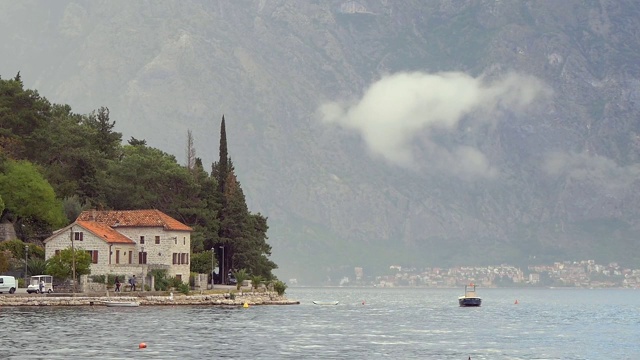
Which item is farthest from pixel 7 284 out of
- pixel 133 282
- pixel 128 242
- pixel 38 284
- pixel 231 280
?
pixel 231 280

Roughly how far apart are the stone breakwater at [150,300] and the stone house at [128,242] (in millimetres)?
5099

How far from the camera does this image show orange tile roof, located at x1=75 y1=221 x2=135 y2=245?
15075cm

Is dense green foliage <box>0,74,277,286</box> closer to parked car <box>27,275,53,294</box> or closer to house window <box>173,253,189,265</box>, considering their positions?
house window <box>173,253,189,265</box>

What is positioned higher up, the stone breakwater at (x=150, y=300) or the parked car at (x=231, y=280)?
the parked car at (x=231, y=280)

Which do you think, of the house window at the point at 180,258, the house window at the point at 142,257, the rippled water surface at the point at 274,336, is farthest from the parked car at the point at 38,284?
the house window at the point at 180,258

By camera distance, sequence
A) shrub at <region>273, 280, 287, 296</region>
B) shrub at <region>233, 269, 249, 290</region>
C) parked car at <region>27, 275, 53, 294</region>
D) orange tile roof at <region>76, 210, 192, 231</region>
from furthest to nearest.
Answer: shrub at <region>273, 280, 287, 296</region>, shrub at <region>233, 269, 249, 290</region>, orange tile roof at <region>76, 210, 192, 231</region>, parked car at <region>27, 275, 53, 294</region>

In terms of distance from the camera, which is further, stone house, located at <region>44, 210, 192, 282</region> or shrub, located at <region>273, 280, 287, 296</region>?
shrub, located at <region>273, 280, 287, 296</region>

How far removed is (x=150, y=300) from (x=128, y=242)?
10.4 metres

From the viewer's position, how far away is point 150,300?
147125 mm

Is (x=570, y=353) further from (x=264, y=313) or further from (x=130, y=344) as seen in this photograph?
(x=264, y=313)

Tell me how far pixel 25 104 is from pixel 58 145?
341 inches

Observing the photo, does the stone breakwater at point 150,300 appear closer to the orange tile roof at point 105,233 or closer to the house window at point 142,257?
the house window at point 142,257

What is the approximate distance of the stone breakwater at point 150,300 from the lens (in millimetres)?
135500

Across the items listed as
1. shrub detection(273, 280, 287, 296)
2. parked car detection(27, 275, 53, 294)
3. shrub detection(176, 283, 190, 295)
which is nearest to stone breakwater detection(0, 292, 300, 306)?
shrub detection(176, 283, 190, 295)
